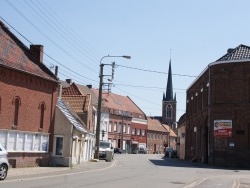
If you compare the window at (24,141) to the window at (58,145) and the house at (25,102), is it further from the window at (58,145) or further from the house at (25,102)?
the window at (58,145)

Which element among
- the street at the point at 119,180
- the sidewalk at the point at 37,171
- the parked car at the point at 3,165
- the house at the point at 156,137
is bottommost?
the street at the point at 119,180

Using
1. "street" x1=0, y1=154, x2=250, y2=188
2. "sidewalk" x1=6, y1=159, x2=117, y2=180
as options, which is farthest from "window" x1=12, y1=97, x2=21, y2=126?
"street" x1=0, y1=154, x2=250, y2=188

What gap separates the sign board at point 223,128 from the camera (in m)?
46.6

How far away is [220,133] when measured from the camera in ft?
155

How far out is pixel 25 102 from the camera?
3133cm

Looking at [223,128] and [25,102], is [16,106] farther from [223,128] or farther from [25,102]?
[223,128]

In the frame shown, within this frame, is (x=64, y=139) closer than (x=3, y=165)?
No

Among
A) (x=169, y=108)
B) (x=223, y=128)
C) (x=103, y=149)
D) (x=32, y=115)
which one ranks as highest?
(x=169, y=108)

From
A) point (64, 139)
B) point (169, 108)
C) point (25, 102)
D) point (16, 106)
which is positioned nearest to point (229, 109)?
point (64, 139)

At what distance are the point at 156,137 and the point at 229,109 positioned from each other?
77.9 m

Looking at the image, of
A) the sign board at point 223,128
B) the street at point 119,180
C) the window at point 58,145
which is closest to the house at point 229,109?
the sign board at point 223,128

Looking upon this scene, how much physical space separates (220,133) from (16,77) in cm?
2418

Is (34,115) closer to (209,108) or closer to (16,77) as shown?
(16,77)

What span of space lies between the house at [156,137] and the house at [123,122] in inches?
154
